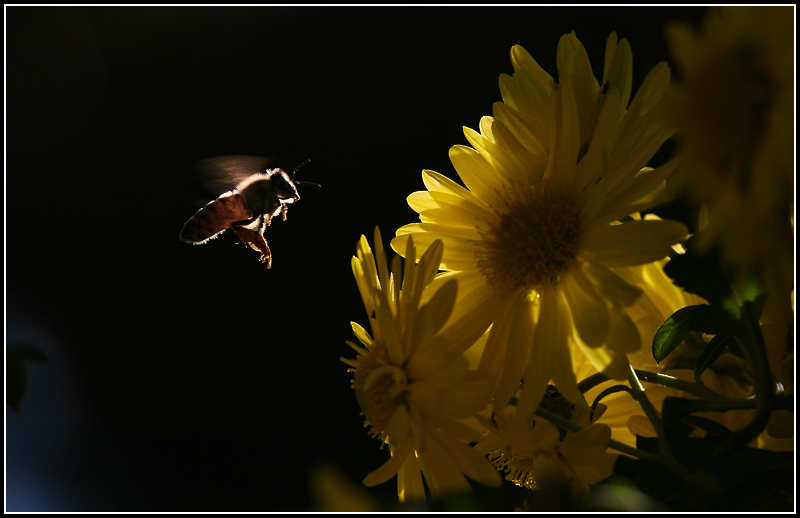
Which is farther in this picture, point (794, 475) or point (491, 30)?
point (491, 30)

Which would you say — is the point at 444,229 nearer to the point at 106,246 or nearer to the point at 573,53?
the point at 573,53

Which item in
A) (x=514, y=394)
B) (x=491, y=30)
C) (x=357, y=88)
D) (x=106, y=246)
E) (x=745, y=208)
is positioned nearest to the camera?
(x=745, y=208)

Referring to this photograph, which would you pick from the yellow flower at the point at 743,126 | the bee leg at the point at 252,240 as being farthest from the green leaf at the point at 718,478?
the bee leg at the point at 252,240

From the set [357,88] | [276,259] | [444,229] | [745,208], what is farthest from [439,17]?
[745,208]

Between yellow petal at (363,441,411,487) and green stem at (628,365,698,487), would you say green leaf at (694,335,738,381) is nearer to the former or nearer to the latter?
green stem at (628,365,698,487)

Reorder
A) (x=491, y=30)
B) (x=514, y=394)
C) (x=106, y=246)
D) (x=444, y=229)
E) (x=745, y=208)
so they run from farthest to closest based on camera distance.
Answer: (x=106, y=246)
(x=491, y=30)
(x=444, y=229)
(x=514, y=394)
(x=745, y=208)

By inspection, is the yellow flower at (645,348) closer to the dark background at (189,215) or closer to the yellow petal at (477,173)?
the yellow petal at (477,173)

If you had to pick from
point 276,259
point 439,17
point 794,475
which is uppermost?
point 439,17

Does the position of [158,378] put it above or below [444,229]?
above
